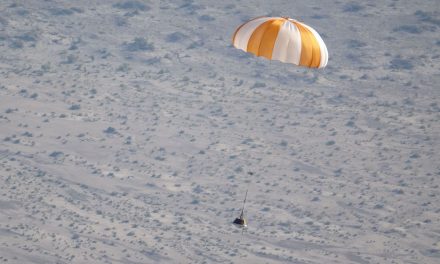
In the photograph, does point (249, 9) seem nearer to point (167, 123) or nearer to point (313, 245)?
point (167, 123)

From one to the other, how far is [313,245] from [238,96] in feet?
44.5

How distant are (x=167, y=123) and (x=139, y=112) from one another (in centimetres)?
172

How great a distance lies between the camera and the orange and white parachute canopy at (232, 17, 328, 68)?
34.9 m

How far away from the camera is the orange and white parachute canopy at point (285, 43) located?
34906 mm

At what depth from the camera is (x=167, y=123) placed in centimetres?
5703

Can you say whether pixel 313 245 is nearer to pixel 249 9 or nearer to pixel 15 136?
pixel 15 136

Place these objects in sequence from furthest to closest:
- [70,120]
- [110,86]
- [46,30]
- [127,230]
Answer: [46,30] < [110,86] < [70,120] < [127,230]

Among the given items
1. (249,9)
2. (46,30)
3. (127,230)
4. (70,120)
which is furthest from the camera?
(249,9)

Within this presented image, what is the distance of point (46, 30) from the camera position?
219 feet

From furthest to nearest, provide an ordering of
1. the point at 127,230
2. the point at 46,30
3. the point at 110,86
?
the point at 46,30, the point at 110,86, the point at 127,230

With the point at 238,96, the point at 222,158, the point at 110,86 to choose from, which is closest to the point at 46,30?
the point at 110,86

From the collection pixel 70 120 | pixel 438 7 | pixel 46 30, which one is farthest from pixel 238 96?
pixel 438 7

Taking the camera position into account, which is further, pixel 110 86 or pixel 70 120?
pixel 110 86

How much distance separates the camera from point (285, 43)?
115ft
